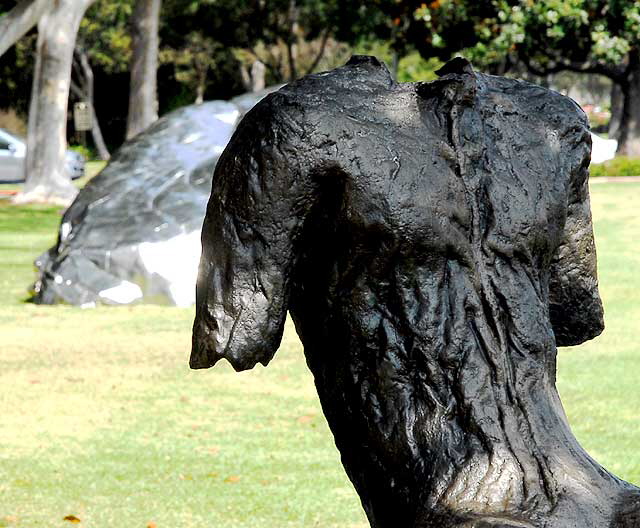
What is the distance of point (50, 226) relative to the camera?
20.8 metres

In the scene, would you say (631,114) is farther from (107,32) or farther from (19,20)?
(107,32)

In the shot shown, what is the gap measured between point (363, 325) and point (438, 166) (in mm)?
372

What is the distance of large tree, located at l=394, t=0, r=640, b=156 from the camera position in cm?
2591

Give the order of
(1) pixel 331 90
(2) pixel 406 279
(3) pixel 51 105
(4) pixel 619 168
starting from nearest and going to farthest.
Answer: (2) pixel 406 279 < (1) pixel 331 90 < (3) pixel 51 105 < (4) pixel 619 168

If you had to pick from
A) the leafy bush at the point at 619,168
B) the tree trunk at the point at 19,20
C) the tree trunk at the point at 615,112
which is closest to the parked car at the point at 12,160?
the tree trunk at the point at 19,20

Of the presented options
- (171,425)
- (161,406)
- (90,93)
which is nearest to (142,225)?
(161,406)

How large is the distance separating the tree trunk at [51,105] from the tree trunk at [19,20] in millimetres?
413

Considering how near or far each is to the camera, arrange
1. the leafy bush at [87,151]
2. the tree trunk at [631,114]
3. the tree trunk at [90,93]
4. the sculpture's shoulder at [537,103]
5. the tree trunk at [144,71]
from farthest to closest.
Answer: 1. the leafy bush at [87,151]
2. the tree trunk at [90,93]
3. the tree trunk at [631,114]
4. the tree trunk at [144,71]
5. the sculpture's shoulder at [537,103]

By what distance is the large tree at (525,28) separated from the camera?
2591 cm

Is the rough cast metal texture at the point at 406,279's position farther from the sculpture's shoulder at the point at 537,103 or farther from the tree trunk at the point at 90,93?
the tree trunk at the point at 90,93

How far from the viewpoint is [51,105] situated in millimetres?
23703

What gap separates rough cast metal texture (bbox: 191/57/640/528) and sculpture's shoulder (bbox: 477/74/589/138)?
0.05 meters

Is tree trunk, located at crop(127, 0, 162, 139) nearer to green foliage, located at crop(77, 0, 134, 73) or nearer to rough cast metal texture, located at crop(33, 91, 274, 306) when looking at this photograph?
rough cast metal texture, located at crop(33, 91, 274, 306)

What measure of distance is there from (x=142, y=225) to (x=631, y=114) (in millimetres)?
20997
